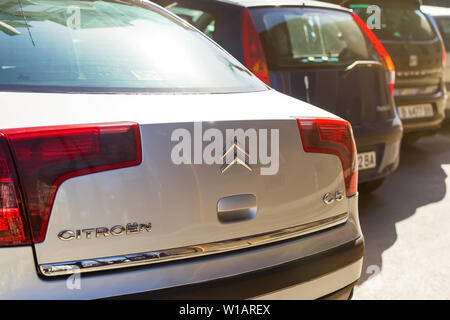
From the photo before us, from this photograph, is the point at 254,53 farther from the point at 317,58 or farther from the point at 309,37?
the point at 309,37

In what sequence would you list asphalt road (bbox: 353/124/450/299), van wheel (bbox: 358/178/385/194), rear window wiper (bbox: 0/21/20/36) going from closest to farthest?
rear window wiper (bbox: 0/21/20/36) → asphalt road (bbox: 353/124/450/299) → van wheel (bbox: 358/178/385/194)

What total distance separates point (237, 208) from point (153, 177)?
1.07ft

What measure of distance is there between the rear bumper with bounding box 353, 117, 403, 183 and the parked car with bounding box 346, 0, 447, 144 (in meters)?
1.52

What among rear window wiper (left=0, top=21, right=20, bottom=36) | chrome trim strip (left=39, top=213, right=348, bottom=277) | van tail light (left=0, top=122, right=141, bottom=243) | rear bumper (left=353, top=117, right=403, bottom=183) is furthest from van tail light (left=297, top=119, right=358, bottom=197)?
rear bumper (left=353, top=117, right=403, bottom=183)

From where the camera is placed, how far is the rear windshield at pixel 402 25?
5.95m

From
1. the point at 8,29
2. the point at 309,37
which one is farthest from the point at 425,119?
the point at 8,29

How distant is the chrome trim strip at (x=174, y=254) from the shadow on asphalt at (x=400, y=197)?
1513mm

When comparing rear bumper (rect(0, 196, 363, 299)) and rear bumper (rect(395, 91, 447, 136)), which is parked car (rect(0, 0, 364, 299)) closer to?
rear bumper (rect(0, 196, 363, 299))

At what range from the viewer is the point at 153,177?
1584mm

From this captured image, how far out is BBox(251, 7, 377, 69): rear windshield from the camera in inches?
154

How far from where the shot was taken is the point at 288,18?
4105 mm

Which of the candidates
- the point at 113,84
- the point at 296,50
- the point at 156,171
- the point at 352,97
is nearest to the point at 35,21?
the point at 113,84

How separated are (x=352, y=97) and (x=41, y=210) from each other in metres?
3.05

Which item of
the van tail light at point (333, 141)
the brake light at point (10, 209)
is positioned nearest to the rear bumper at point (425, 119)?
the van tail light at point (333, 141)
